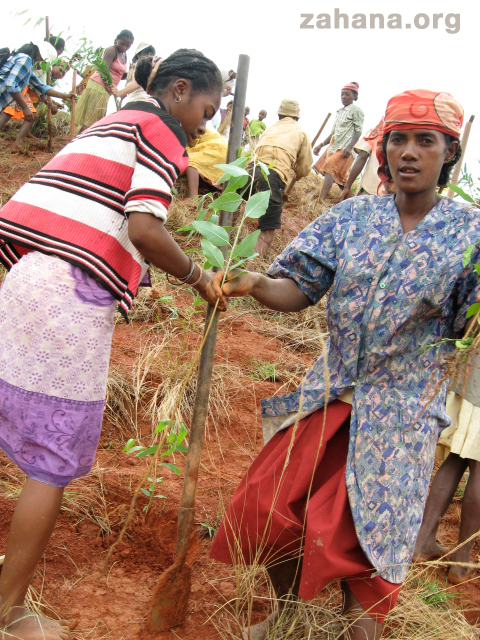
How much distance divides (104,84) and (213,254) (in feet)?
18.2

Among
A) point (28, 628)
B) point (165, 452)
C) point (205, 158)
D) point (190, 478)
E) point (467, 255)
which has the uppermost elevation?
point (467, 255)

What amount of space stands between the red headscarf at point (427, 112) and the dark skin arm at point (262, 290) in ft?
1.70

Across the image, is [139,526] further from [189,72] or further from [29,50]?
[29,50]

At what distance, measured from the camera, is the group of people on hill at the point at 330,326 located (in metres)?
1.53

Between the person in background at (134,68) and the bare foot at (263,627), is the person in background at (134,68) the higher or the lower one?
the higher one

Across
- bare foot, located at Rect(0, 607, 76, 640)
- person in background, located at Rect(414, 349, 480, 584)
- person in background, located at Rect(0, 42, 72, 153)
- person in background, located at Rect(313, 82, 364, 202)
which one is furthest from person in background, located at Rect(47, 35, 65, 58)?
bare foot, located at Rect(0, 607, 76, 640)

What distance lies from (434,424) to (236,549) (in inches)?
25.6

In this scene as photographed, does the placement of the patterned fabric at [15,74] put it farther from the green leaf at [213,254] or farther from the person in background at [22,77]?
the green leaf at [213,254]

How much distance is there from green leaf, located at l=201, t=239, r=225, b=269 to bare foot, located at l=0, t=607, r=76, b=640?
1043 mm

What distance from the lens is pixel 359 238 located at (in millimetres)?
1665

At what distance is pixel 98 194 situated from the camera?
1559 mm

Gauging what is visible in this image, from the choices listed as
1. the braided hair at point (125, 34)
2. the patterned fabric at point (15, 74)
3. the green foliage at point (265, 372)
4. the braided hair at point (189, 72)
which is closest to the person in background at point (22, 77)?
the patterned fabric at point (15, 74)

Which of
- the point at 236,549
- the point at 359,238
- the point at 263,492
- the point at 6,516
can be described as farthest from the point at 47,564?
the point at 359,238

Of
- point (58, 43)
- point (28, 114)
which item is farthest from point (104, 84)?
point (58, 43)
